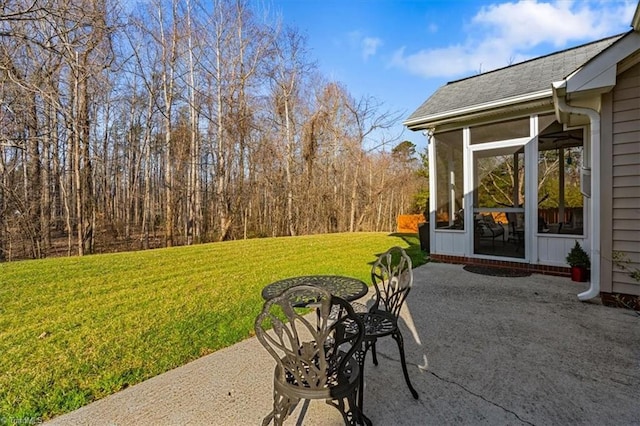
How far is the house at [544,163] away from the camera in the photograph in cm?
336

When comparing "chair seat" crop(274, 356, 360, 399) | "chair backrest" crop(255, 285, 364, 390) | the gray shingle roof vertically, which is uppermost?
the gray shingle roof

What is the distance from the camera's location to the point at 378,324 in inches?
78.2

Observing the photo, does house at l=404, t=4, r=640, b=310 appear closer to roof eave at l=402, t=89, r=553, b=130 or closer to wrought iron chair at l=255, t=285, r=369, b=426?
roof eave at l=402, t=89, r=553, b=130

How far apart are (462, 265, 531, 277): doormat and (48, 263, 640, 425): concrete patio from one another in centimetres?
165

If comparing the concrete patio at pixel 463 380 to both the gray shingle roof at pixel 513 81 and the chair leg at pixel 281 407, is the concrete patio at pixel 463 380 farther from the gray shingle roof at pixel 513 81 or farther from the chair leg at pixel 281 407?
the gray shingle roof at pixel 513 81

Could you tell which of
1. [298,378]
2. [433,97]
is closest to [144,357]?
[298,378]

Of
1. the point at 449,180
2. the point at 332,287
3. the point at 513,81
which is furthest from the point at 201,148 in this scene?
the point at 332,287

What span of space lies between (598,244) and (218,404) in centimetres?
425

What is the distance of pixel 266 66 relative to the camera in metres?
13.3

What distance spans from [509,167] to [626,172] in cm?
258

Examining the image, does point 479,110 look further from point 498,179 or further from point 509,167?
point 498,179

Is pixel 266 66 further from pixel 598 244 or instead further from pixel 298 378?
pixel 298 378

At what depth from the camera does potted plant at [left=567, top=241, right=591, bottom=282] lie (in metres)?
4.45

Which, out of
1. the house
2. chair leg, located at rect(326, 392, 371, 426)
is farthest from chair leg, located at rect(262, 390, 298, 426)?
the house
